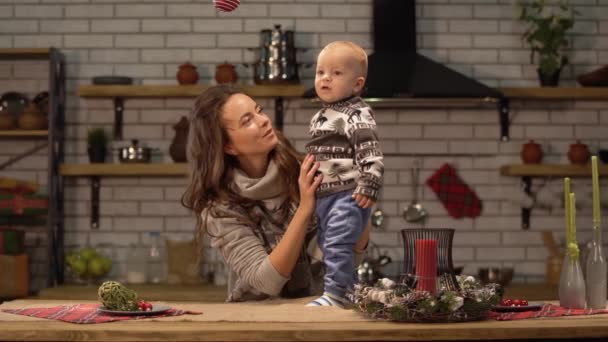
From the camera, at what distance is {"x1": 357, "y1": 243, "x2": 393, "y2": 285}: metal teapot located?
5.68 m

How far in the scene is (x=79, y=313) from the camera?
2.70 meters

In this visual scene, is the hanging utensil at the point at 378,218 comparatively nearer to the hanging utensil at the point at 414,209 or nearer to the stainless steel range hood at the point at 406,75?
the hanging utensil at the point at 414,209

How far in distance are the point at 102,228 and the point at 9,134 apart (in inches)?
33.2

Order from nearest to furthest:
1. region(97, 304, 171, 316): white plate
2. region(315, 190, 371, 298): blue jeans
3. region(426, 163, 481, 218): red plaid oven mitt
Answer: region(97, 304, 171, 316): white plate < region(315, 190, 371, 298): blue jeans < region(426, 163, 481, 218): red plaid oven mitt

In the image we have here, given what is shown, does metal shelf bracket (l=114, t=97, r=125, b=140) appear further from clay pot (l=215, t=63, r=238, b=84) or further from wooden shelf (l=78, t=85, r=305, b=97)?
clay pot (l=215, t=63, r=238, b=84)

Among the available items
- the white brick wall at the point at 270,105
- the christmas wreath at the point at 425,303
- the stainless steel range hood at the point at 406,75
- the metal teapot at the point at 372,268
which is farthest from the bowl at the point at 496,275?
the christmas wreath at the point at 425,303

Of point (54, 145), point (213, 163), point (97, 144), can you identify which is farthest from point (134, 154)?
point (213, 163)

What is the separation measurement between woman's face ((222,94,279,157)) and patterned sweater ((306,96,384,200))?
0.15 m

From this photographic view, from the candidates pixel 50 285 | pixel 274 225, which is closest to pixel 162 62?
pixel 50 285

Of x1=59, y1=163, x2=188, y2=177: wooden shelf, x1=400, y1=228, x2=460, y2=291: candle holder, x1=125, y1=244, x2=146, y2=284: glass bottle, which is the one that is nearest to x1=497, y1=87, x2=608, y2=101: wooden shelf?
x1=59, y1=163, x2=188, y2=177: wooden shelf

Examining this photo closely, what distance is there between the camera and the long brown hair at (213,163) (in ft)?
10.6

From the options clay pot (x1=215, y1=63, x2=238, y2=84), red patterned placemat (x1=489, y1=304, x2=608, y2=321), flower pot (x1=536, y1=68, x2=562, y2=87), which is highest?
clay pot (x1=215, y1=63, x2=238, y2=84)

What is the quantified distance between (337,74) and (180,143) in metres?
3.01

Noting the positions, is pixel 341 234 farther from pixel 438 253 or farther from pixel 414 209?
pixel 414 209
